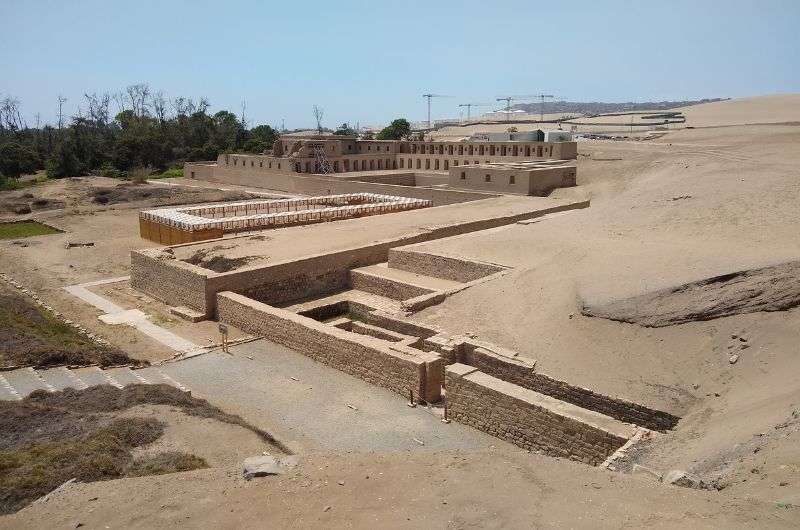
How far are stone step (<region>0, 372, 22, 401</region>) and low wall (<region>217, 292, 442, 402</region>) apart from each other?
4.38 meters

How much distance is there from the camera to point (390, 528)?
14.2 feet

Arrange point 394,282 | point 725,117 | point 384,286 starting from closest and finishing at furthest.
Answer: point 394,282
point 384,286
point 725,117

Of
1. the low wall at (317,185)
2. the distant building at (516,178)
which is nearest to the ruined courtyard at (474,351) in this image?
the distant building at (516,178)

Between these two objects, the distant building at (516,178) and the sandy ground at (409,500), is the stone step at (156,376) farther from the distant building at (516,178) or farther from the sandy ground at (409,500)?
the distant building at (516,178)

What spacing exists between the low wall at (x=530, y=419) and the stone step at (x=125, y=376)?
485 centimetres

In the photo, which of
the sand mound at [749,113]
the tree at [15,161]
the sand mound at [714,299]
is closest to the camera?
the sand mound at [714,299]

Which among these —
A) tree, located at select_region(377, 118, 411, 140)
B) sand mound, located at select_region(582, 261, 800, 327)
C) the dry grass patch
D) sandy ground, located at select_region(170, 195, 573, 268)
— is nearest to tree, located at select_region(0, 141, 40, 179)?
tree, located at select_region(377, 118, 411, 140)

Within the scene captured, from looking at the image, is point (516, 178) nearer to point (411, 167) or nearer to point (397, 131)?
point (411, 167)

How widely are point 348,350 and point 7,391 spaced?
4831mm

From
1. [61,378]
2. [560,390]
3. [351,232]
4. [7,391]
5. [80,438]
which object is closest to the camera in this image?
[80,438]

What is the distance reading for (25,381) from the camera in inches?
354

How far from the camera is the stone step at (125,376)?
9.55m

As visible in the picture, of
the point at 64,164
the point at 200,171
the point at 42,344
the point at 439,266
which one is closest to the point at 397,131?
the point at 200,171

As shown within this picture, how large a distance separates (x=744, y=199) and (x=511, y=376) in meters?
9.03
